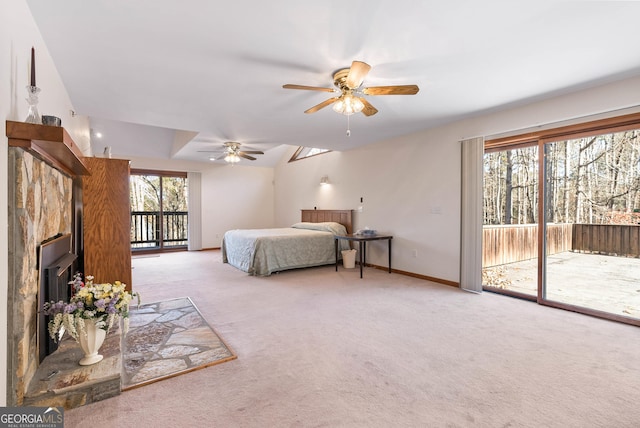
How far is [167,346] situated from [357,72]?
8.74 ft

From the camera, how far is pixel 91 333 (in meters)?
1.89

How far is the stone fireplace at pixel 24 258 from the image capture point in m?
1.42

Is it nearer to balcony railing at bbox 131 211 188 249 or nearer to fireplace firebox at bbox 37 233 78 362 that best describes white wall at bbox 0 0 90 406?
fireplace firebox at bbox 37 233 78 362

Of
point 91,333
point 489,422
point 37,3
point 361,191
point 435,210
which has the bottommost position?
point 489,422

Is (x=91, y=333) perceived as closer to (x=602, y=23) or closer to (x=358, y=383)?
(x=358, y=383)

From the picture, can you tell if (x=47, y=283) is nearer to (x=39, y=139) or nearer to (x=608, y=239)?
(x=39, y=139)

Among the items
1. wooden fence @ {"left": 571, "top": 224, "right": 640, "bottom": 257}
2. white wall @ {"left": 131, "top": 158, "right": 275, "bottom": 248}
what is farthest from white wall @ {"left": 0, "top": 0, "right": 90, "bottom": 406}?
white wall @ {"left": 131, "top": 158, "right": 275, "bottom": 248}

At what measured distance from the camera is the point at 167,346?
246 centimetres

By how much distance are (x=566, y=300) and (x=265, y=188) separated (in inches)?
295

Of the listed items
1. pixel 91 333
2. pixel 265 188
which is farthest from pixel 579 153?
pixel 265 188

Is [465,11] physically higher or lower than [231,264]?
higher

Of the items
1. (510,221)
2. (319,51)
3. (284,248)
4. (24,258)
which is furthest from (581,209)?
(24,258)

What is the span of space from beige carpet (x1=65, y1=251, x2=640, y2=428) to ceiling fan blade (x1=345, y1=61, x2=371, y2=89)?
7.06 ft

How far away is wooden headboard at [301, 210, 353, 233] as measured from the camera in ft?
20.1
